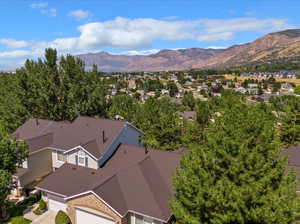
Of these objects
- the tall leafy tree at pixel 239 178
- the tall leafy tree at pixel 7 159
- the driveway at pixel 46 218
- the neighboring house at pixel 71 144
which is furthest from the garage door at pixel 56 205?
the tall leafy tree at pixel 239 178

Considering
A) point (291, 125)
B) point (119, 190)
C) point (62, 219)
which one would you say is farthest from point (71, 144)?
point (291, 125)

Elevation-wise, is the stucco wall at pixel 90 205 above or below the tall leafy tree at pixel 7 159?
below

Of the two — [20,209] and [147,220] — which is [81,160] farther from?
[147,220]

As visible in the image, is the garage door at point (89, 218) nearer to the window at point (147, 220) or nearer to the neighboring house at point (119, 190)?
the neighboring house at point (119, 190)

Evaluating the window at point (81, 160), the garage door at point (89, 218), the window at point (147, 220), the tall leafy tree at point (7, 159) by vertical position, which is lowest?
the garage door at point (89, 218)

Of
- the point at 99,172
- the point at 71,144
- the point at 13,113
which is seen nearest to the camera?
the point at 99,172
